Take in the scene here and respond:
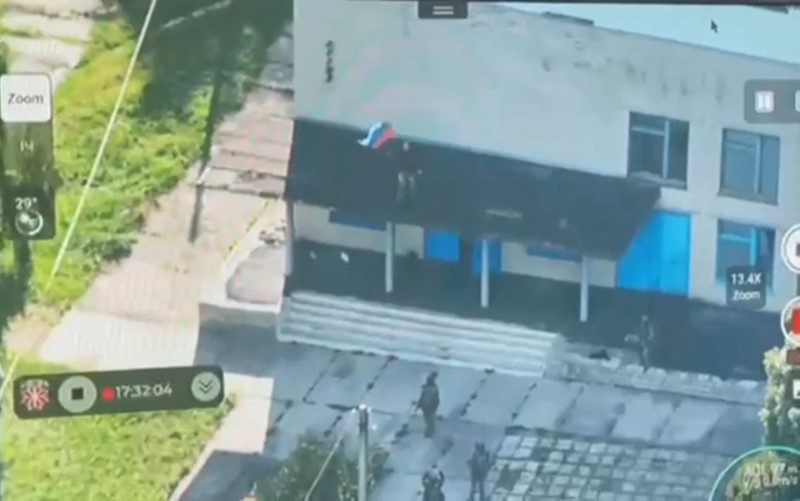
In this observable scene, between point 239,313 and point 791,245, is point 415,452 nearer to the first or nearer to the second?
point 239,313

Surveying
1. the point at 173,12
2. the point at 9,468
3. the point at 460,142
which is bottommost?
the point at 9,468

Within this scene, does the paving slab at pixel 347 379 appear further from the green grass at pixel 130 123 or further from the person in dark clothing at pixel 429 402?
the green grass at pixel 130 123

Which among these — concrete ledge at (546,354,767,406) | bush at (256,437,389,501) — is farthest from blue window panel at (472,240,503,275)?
bush at (256,437,389,501)

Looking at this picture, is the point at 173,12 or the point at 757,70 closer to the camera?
the point at 173,12

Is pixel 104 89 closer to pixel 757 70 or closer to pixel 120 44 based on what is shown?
pixel 120 44

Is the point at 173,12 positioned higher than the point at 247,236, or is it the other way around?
the point at 173,12

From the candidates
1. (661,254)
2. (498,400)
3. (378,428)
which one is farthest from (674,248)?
(378,428)

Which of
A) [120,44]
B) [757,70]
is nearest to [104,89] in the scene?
[120,44]
